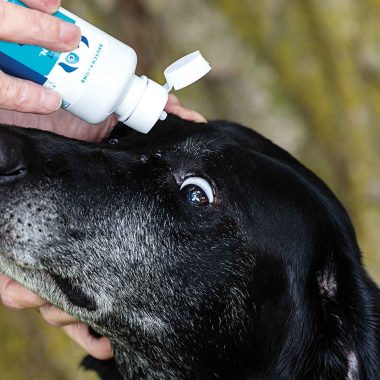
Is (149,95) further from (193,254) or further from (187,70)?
(193,254)

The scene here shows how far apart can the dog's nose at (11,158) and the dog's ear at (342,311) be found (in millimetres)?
1224

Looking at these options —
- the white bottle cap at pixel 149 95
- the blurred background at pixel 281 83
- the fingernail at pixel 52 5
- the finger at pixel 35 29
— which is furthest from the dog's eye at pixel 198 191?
the blurred background at pixel 281 83

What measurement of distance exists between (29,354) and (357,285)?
11.0 feet

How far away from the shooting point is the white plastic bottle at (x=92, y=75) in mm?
2646

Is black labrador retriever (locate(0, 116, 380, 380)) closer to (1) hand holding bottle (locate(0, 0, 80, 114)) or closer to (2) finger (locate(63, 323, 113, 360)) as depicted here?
(1) hand holding bottle (locate(0, 0, 80, 114))

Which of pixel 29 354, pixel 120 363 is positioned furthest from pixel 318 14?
pixel 29 354

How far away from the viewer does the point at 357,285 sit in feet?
9.80

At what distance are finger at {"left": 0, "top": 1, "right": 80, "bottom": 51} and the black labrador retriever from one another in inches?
13.5

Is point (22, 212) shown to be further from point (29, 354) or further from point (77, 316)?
point (29, 354)

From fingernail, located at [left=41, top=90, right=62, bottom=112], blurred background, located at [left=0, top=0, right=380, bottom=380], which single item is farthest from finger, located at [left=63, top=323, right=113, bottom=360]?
blurred background, located at [left=0, top=0, right=380, bottom=380]

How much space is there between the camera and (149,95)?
281 centimetres

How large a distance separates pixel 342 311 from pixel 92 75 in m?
1.35

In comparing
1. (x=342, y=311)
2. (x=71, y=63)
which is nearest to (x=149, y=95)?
(x=71, y=63)

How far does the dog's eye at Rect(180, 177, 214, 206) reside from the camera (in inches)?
111
